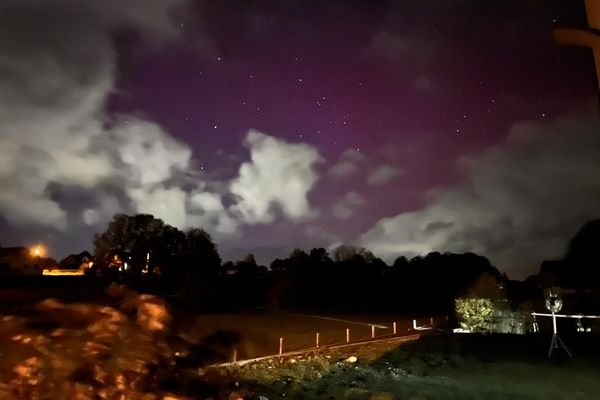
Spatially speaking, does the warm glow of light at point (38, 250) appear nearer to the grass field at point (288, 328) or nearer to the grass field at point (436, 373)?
the grass field at point (288, 328)

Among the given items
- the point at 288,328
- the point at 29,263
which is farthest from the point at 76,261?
the point at 288,328

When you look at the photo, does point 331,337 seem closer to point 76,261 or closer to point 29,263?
point 29,263

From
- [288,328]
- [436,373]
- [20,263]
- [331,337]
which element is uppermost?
[20,263]

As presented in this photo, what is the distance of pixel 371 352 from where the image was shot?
53.7ft

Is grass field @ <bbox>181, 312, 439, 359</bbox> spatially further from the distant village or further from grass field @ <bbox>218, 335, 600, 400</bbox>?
Result: the distant village

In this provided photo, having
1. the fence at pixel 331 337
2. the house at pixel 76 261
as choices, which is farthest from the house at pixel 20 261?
the fence at pixel 331 337

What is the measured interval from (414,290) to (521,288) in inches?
676

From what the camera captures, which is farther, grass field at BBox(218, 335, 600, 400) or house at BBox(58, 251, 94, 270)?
house at BBox(58, 251, 94, 270)

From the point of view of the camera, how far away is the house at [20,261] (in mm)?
67188

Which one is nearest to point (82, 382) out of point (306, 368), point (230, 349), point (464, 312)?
point (306, 368)

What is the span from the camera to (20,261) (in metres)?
69.2

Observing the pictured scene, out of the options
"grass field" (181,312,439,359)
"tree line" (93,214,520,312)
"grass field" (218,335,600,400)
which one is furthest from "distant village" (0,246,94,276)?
"grass field" (218,335,600,400)

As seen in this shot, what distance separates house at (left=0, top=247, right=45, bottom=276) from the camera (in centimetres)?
6719

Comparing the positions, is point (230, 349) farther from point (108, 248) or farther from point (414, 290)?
point (108, 248)
